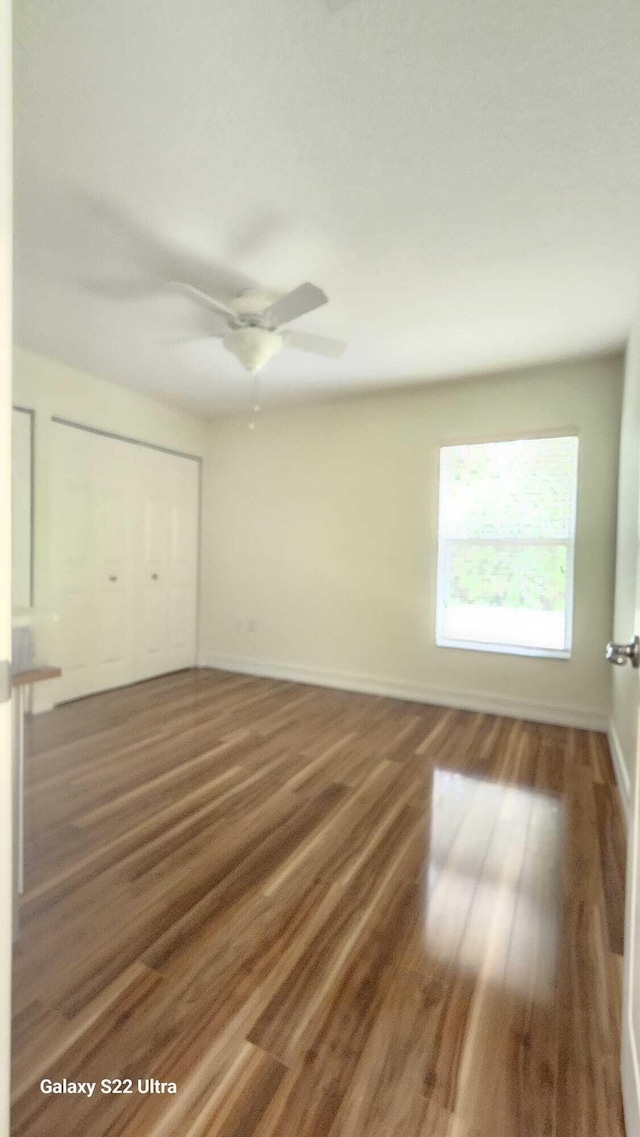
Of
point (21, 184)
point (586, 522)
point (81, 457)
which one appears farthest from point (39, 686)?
point (586, 522)

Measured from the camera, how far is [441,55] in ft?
4.07

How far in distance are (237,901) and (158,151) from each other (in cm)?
252

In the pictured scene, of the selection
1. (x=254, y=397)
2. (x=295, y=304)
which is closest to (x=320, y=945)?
(x=295, y=304)

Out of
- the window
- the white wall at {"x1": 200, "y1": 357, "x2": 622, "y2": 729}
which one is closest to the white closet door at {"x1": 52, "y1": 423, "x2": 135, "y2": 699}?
the white wall at {"x1": 200, "y1": 357, "x2": 622, "y2": 729}

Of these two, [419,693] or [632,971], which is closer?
[632,971]

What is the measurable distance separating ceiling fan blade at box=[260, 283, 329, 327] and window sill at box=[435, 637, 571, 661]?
8.55 feet

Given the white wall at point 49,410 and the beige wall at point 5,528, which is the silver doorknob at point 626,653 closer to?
the beige wall at point 5,528

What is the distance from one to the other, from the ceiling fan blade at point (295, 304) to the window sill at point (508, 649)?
261 centimetres

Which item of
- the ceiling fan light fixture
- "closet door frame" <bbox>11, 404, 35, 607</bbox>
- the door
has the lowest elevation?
the door

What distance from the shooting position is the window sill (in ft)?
10.9

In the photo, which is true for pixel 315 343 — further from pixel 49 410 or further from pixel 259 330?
pixel 49 410

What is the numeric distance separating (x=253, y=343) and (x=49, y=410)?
195cm

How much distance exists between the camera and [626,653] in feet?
3.22

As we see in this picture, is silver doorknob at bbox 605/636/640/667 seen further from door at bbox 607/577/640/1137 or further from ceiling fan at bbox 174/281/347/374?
ceiling fan at bbox 174/281/347/374
